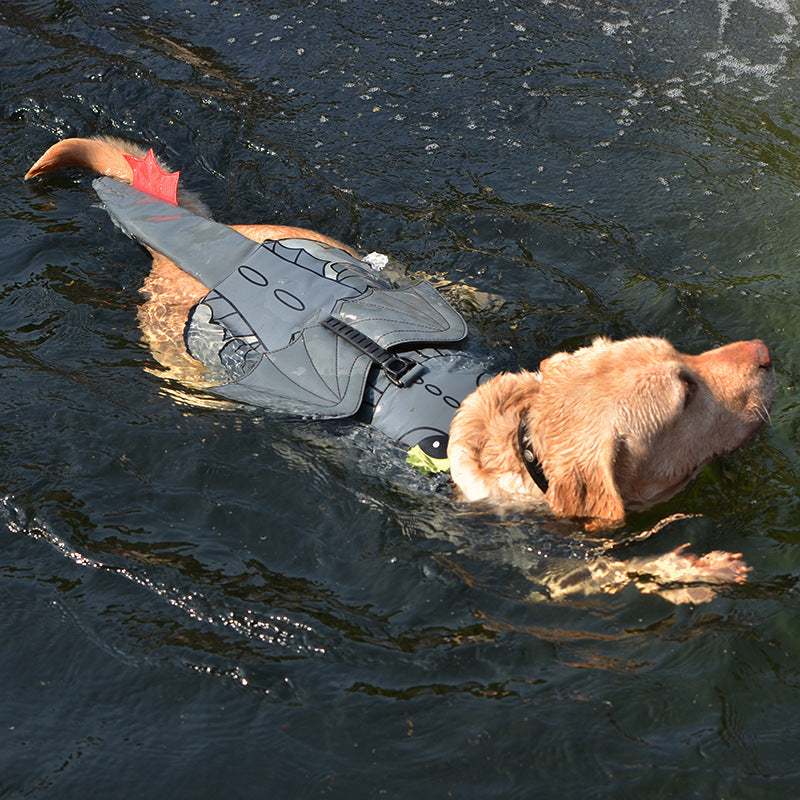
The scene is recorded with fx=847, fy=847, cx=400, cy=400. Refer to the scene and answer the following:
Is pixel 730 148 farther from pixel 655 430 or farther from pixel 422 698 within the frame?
pixel 422 698

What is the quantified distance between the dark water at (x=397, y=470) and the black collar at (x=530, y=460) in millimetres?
→ 276

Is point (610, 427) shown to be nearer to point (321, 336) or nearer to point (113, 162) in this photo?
point (321, 336)

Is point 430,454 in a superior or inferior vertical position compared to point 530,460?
inferior

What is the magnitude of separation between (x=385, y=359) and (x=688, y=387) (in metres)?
1.48

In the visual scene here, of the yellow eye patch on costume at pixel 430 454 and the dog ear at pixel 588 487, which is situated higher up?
the dog ear at pixel 588 487

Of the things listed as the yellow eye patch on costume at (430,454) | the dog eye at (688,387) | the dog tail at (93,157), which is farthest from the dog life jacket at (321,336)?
the dog eye at (688,387)

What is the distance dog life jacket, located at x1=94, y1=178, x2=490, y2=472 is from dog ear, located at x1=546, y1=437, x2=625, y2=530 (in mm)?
654

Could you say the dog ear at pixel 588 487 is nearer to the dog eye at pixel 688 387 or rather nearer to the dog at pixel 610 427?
the dog at pixel 610 427

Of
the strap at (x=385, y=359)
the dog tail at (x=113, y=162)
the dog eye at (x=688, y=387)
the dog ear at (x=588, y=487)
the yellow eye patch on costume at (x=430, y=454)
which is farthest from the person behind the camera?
the dog tail at (x=113, y=162)

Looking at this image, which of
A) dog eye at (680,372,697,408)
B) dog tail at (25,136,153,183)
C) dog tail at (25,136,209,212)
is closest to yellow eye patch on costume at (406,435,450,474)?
dog eye at (680,372,697,408)

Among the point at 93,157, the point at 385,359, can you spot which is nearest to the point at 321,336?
the point at 385,359

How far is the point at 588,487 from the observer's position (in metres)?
3.76

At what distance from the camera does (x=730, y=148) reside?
6859 mm

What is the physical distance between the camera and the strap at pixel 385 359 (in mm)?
4324
